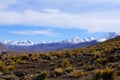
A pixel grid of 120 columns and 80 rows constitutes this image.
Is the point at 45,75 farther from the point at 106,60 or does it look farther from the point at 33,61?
the point at 33,61

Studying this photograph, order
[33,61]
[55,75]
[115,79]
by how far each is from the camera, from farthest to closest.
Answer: [33,61]
[55,75]
[115,79]

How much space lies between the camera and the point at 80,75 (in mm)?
23297

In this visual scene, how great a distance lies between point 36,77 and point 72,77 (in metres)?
2.71

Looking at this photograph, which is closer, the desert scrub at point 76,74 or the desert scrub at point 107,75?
the desert scrub at point 107,75

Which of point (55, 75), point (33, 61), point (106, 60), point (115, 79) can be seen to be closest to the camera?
point (115, 79)

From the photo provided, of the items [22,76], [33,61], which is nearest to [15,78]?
[22,76]

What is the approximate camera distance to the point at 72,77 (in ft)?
77.2

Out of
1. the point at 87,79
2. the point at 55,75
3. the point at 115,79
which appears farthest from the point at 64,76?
the point at 115,79

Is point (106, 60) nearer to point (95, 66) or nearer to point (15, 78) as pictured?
point (95, 66)

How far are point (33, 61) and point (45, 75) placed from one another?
12722 millimetres

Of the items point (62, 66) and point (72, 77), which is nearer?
point (72, 77)

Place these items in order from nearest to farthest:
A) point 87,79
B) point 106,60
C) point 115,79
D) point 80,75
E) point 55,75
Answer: point 115,79 → point 87,79 → point 80,75 → point 55,75 → point 106,60

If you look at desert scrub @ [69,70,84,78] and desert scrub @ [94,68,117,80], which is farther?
desert scrub @ [69,70,84,78]

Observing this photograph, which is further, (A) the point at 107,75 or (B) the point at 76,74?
(B) the point at 76,74
